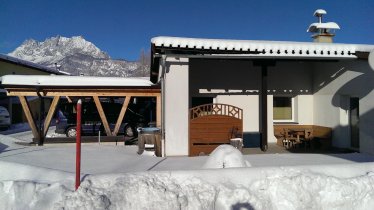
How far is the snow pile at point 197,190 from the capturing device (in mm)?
4680

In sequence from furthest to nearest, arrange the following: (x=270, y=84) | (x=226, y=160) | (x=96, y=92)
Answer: (x=96, y=92), (x=270, y=84), (x=226, y=160)

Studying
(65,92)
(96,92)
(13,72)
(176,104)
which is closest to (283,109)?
(176,104)

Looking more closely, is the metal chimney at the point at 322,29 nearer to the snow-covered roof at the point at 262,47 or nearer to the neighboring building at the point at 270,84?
the neighboring building at the point at 270,84

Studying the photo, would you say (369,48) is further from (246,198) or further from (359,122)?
(246,198)

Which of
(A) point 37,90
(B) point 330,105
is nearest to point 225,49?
(B) point 330,105

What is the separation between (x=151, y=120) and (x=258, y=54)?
908 cm

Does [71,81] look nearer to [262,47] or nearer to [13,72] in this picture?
[262,47]

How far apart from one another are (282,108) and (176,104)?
5.35 metres

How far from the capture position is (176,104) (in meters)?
9.20

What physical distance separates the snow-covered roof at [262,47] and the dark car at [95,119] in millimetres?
8238

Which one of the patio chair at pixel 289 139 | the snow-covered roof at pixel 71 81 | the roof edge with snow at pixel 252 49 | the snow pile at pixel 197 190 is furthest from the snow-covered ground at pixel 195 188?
the snow-covered roof at pixel 71 81

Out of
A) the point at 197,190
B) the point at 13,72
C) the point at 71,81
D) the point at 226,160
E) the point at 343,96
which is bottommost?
the point at 197,190

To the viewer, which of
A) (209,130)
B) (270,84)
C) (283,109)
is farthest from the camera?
(283,109)

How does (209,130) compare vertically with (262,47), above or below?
below
